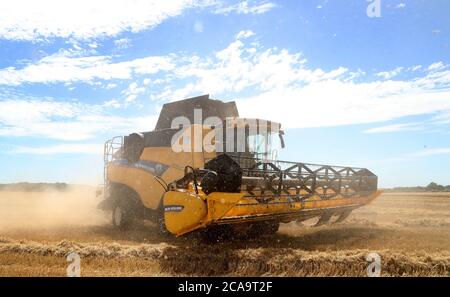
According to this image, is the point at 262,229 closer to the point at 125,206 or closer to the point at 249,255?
the point at 249,255

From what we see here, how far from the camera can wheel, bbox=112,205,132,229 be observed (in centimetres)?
1155

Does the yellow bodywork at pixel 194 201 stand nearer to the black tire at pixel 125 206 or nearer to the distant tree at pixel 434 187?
the black tire at pixel 125 206

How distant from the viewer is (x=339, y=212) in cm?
1072

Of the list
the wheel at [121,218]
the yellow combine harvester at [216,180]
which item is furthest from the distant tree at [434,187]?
the wheel at [121,218]

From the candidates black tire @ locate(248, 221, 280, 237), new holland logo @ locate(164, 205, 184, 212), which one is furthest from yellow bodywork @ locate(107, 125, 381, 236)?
black tire @ locate(248, 221, 280, 237)

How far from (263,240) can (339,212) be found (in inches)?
114

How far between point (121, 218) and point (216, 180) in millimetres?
5628

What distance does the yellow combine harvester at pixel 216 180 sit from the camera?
712 cm

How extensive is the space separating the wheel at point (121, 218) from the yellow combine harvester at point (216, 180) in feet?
0.09

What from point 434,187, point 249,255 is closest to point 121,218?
point 249,255

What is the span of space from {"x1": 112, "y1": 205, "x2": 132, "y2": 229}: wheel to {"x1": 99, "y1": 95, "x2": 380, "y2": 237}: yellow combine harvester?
0.03m

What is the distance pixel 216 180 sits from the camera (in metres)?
7.02

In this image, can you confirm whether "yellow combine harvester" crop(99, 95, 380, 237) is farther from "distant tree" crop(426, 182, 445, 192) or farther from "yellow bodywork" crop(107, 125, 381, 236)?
"distant tree" crop(426, 182, 445, 192)
